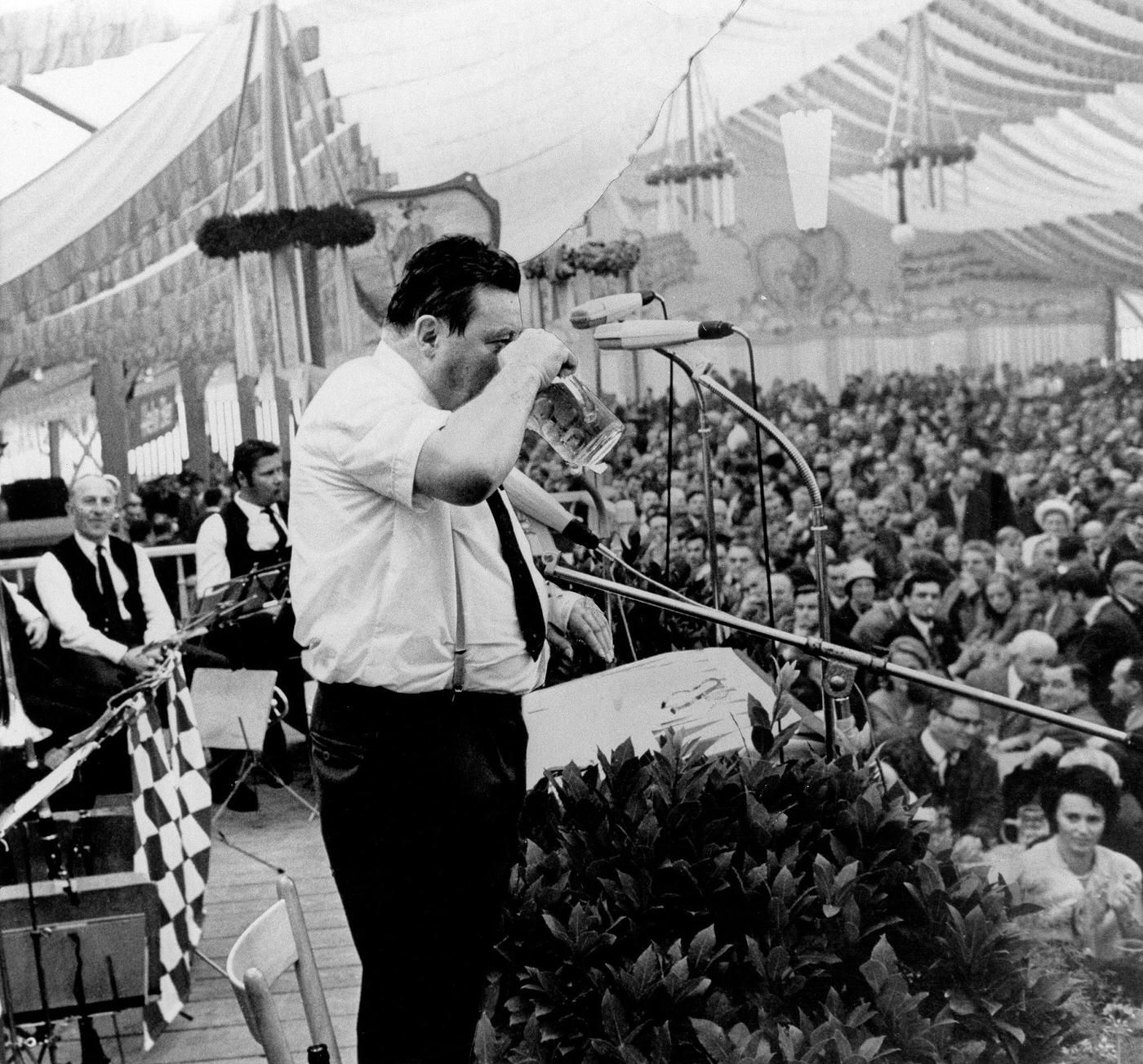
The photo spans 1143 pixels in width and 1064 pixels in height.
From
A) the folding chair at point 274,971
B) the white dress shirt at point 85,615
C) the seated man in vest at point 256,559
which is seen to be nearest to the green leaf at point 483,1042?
the folding chair at point 274,971

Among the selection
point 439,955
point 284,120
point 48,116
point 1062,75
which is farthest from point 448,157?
point 439,955

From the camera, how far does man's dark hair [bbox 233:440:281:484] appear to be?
8.84 feet

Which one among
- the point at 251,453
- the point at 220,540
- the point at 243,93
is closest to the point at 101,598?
the point at 220,540

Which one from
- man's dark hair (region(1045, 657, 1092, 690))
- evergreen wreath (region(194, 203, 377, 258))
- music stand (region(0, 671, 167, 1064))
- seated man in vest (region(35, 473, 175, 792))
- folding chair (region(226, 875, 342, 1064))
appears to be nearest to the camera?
folding chair (region(226, 875, 342, 1064))

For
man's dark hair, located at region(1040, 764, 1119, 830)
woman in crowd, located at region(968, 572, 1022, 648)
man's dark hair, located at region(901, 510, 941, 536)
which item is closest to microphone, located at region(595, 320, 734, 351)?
man's dark hair, located at region(901, 510, 941, 536)

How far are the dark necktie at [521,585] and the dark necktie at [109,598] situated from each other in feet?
5.40

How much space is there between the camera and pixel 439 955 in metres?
1.34

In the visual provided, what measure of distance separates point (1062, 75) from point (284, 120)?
1.47m

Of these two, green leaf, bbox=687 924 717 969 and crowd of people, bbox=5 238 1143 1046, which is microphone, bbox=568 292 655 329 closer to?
crowd of people, bbox=5 238 1143 1046

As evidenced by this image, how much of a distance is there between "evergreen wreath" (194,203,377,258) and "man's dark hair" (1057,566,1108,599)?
1561 millimetres

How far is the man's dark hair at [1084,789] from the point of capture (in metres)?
2.97

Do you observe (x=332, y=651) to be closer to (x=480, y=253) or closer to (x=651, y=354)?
(x=480, y=253)

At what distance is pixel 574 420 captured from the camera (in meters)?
1.68

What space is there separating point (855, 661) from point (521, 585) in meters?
0.46
